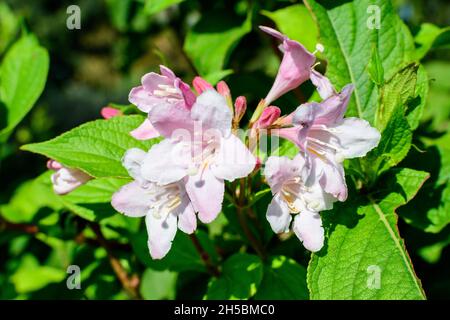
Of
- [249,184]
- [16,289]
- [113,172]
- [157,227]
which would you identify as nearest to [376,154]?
[249,184]

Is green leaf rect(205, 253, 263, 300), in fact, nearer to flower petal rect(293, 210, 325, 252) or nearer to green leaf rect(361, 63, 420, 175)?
flower petal rect(293, 210, 325, 252)

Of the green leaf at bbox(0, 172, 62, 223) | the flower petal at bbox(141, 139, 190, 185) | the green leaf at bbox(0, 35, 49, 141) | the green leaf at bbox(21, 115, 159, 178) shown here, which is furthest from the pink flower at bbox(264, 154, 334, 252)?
the green leaf at bbox(0, 172, 62, 223)

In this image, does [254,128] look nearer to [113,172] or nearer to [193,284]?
Result: [113,172]

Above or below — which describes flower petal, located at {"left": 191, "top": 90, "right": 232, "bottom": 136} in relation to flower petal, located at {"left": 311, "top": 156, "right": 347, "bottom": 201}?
above

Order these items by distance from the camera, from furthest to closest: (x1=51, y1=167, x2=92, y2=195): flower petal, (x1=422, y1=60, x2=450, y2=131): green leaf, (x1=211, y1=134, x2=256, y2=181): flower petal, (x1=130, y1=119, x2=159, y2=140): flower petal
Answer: (x1=422, y1=60, x2=450, y2=131): green leaf < (x1=51, y1=167, x2=92, y2=195): flower petal < (x1=130, y1=119, x2=159, y2=140): flower petal < (x1=211, y1=134, x2=256, y2=181): flower petal

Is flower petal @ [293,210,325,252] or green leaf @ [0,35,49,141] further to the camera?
green leaf @ [0,35,49,141]

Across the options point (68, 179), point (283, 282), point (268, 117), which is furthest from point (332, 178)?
point (68, 179)
